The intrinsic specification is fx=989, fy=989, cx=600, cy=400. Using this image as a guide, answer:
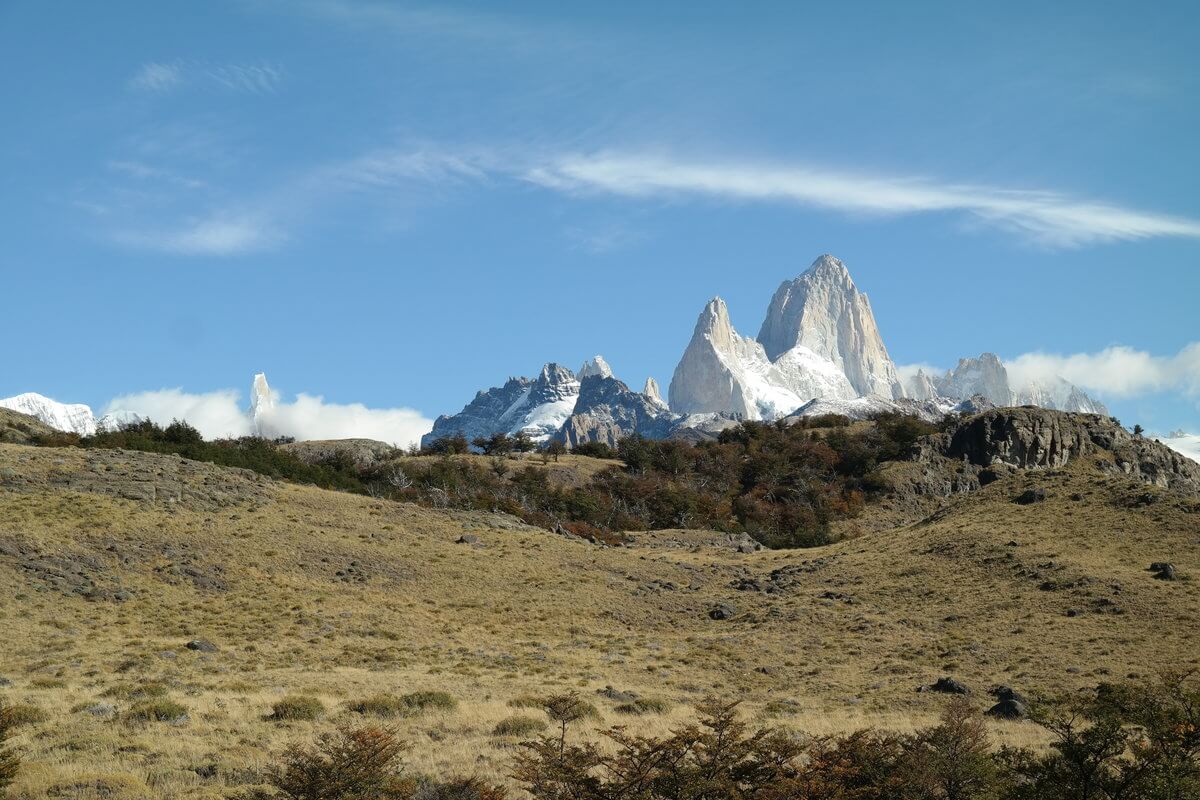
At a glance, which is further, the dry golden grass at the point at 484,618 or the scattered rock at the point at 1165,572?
the scattered rock at the point at 1165,572

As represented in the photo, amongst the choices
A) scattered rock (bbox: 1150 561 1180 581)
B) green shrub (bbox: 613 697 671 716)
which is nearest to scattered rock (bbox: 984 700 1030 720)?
green shrub (bbox: 613 697 671 716)

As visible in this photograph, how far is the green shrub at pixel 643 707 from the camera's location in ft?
88.5

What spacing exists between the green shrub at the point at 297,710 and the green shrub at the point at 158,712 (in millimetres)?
2043

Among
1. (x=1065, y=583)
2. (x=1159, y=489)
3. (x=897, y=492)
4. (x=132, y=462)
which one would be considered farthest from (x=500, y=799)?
(x=897, y=492)

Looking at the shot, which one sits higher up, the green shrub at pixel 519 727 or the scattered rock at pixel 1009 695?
the green shrub at pixel 519 727

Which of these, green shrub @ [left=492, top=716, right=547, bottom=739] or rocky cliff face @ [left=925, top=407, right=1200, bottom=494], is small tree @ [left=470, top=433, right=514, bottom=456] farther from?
green shrub @ [left=492, top=716, right=547, bottom=739]

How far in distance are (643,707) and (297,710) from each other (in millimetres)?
9272

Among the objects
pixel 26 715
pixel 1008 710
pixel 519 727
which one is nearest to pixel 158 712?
pixel 26 715

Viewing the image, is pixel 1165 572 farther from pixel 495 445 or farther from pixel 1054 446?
pixel 495 445

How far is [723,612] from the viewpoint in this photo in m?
47.2

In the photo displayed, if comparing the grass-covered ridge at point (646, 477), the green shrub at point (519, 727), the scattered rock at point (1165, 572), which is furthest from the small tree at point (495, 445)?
the green shrub at point (519, 727)

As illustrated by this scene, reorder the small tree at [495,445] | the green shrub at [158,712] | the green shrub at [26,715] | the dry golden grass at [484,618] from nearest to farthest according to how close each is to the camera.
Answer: the green shrub at [26,715], the green shrub at [158,712], the dry golden grass at [484,618], the small tree at [495,445]

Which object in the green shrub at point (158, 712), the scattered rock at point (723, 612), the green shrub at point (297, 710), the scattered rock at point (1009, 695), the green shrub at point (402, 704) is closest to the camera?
the green shrub at point (158, 712)

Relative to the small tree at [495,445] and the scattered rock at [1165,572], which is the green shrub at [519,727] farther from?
the small tree at [495,445]
